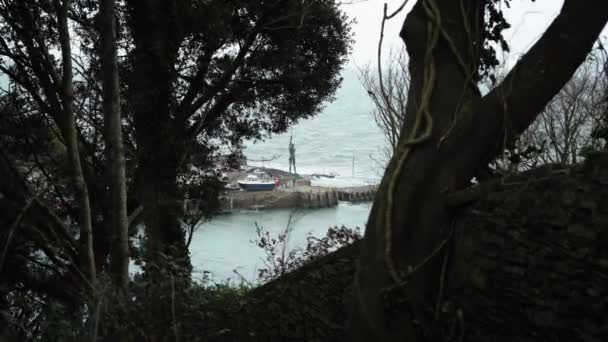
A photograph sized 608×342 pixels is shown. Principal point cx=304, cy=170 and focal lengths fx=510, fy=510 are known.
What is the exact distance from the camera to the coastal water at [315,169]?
8047 millimetres

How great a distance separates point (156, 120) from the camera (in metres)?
6.14

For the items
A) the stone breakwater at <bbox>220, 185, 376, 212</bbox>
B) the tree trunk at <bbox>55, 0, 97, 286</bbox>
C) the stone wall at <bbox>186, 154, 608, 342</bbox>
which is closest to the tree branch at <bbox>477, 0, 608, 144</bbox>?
the stone wall at <bbox>186, 154, 608, 342</bbox>

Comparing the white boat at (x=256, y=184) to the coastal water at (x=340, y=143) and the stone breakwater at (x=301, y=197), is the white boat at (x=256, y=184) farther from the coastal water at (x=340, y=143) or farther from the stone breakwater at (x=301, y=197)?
the coastal water at (x=340, y=143)

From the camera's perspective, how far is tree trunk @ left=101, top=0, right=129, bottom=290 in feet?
13.9

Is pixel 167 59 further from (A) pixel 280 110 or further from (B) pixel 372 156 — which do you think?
(B) pixel 372 156

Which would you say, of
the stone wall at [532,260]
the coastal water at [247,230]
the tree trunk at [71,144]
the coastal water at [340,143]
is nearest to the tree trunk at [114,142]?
the tree trunk at [71,144]

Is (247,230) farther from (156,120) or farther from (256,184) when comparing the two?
(156,120)

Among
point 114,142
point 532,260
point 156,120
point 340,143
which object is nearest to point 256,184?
point 340,143

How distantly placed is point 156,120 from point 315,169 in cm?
507

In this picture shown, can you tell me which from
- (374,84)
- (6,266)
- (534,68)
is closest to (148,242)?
(6,266)

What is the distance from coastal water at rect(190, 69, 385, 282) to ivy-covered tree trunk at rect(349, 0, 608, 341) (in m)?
5.24

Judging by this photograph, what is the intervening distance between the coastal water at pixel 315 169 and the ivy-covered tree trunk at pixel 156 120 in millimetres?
1400

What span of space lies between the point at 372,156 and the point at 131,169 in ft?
15.1

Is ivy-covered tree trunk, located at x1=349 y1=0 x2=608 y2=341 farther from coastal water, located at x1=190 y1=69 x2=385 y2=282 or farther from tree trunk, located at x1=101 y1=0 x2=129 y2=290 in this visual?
coastal water, located at x1=190 y1=69 x2=385 y2=282
